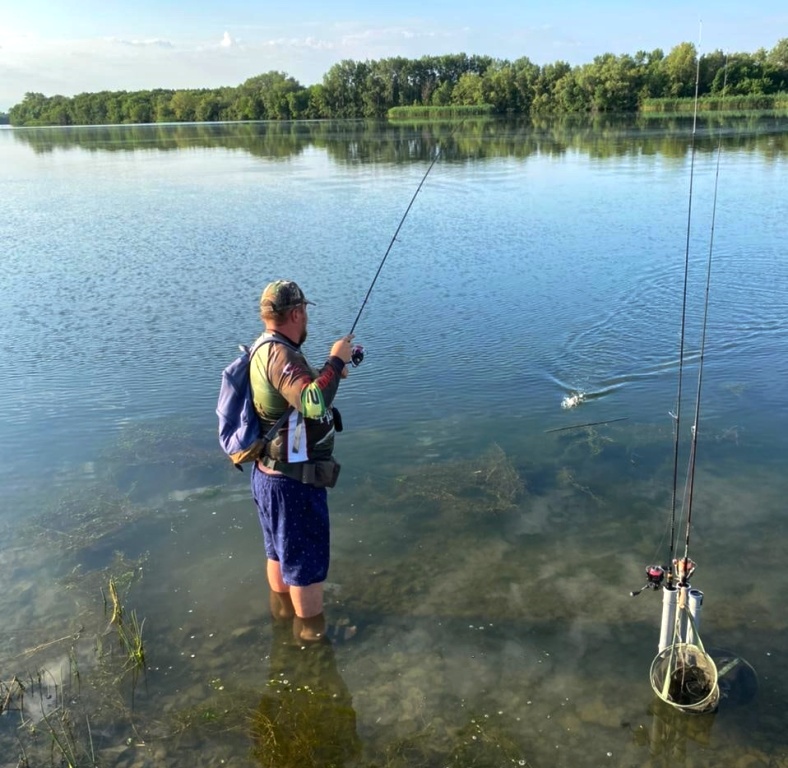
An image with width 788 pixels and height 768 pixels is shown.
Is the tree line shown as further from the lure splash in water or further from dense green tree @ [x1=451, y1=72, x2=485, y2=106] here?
the lure splash in water

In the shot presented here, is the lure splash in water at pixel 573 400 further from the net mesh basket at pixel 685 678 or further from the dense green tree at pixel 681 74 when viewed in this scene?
the dense green tree at pixel 681 74

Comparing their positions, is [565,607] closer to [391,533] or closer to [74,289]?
[391,533]

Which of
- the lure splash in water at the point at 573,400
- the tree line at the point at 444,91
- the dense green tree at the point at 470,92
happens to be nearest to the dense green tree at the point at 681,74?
the tree line at the point at 444,91

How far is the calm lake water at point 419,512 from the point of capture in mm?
3898

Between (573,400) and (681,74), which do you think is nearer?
(573,400)

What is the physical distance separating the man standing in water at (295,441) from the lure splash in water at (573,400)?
4354 millimetres

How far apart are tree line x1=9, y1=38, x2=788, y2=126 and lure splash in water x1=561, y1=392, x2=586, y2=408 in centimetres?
5289

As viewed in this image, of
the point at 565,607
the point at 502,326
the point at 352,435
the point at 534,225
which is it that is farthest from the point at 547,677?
the point at 534,225

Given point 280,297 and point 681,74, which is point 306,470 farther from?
point 681,74

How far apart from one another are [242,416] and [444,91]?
10907cm

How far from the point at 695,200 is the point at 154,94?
155 meters

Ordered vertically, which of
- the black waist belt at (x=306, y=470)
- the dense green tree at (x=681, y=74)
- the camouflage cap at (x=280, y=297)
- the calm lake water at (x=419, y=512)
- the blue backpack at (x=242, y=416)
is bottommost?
the calm lake water at (x=419, y=512)

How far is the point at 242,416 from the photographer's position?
3.99 meters

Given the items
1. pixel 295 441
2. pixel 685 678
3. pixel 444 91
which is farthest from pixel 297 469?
pixel 444 91
